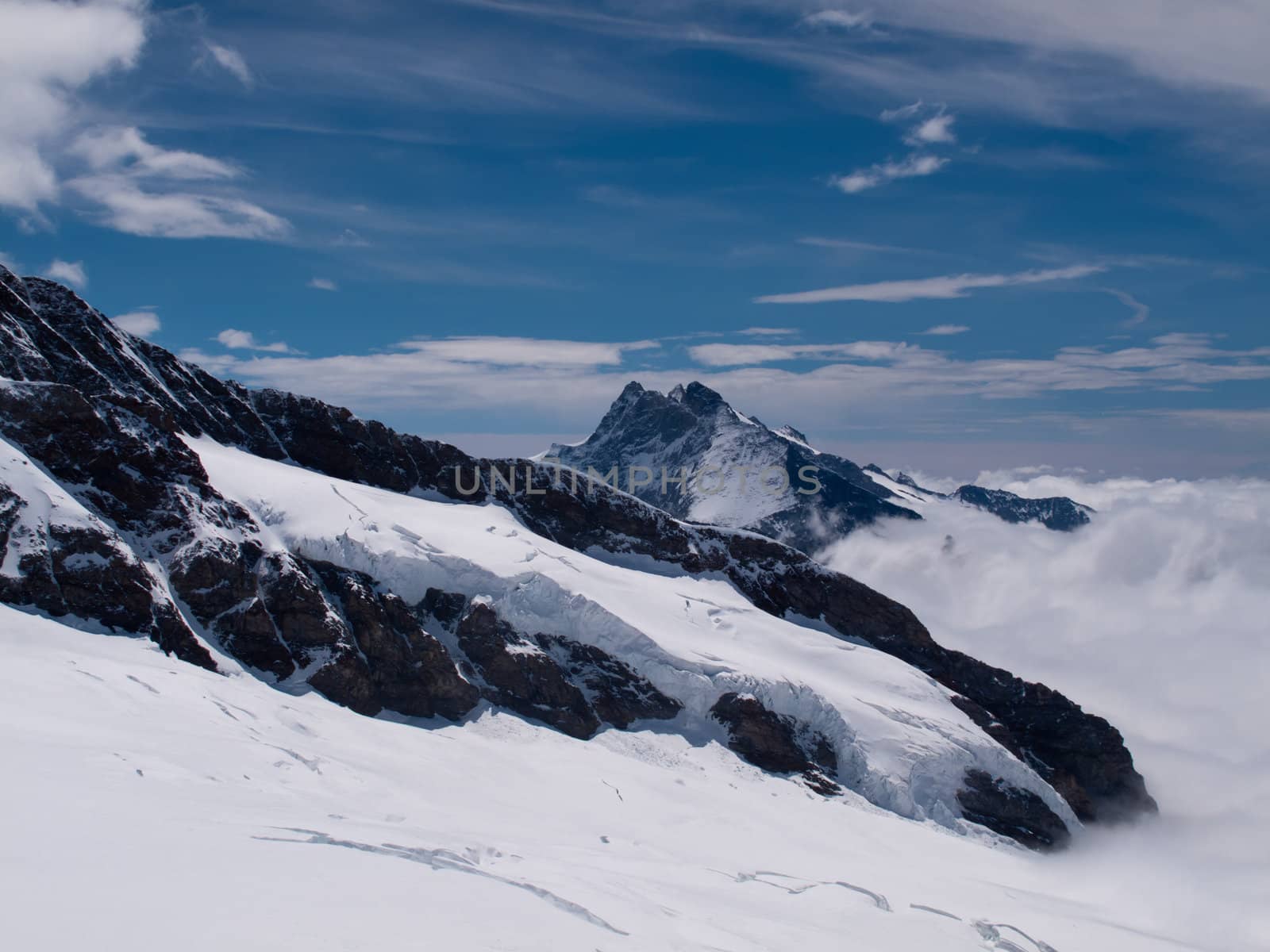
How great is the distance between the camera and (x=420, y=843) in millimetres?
26406

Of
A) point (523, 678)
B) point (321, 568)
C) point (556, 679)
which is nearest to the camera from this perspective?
point (321, 568)

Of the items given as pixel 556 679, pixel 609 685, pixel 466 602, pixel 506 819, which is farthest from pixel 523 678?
pixel 506 819

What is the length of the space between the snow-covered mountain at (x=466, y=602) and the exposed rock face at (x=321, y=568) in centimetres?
19

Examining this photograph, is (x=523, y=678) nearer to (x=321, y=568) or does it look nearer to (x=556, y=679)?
(x=556, y=679)

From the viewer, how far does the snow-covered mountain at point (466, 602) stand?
58625 mm

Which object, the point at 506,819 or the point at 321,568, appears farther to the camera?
the point at 321,568

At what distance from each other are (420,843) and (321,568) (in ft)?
152

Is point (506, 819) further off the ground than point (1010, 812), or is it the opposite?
point (1010, 812)

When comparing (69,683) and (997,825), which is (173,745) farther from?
(997,825)

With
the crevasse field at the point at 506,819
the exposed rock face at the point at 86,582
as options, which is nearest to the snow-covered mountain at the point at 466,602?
the exposed rock face at the point at 86,582

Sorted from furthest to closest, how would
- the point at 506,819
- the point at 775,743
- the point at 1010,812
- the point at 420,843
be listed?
the point at 1010,812
the point at 775,743
the point at 506,819
the point at 420,843

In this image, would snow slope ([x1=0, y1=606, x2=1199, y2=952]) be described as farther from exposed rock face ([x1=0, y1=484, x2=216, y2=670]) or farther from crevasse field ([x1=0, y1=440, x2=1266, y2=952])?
exposed rock face ([x1=0, y1=484, x2=216, y2=670])

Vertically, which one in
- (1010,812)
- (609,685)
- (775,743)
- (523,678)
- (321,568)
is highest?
(321,568)

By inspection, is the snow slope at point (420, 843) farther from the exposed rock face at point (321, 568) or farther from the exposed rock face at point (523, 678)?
the exposed rock face at point (321, 568)
